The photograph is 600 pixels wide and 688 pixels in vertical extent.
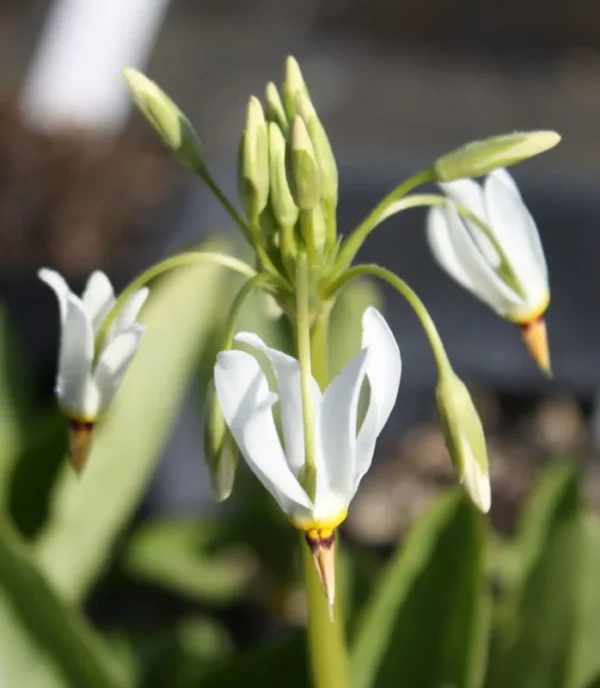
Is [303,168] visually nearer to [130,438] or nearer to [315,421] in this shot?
[315,421]

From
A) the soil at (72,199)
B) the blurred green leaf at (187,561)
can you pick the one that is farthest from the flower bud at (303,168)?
the soil at (72,199)

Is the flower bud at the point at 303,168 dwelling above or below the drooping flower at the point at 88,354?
above

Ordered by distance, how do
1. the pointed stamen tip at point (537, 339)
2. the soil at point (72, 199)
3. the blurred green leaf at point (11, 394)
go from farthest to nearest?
the soil at point (72, 199) → the blurred green leaf at point (11, 394) → the pointed stamen tip at point (537, 339)

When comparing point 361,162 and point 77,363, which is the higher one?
point 361,162

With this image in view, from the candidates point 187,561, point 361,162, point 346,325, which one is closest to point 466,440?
point 346,325

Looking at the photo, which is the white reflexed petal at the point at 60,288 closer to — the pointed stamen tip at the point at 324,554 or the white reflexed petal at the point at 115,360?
the white reflexed petal at the point at 115,360

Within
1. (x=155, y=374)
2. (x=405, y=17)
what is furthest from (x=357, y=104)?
(x=155, y=374)

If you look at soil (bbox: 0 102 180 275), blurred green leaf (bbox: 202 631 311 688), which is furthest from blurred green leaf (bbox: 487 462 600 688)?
soil (bbox: 0 102 180 275)
